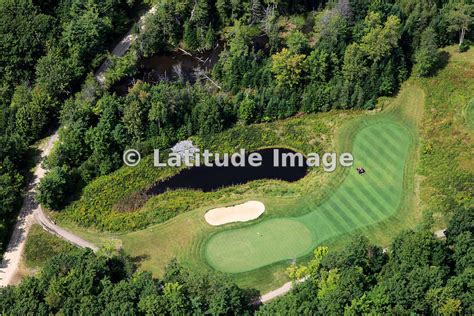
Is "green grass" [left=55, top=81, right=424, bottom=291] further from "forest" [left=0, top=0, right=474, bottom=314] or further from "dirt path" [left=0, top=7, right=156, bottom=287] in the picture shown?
"forest" [left=0, top=0, right=474, bottom=314]

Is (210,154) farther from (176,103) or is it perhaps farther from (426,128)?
(426,128)

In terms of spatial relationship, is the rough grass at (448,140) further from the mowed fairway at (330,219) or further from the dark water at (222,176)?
the dark water at (222,176)

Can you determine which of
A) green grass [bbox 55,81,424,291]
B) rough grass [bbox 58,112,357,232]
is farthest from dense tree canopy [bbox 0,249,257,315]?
rough grass [bbox 58,112,357,232]

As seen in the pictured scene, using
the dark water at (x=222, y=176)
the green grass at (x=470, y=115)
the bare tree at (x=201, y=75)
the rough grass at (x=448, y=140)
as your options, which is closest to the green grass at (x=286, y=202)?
the dark water at (x=222, y=176)

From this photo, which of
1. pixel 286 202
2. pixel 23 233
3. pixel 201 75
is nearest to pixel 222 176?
pixel 286 202

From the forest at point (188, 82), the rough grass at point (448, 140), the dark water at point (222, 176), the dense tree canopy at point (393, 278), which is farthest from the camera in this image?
the dark water at point (222, 176)

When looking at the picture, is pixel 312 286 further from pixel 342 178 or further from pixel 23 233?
pixel 23 233

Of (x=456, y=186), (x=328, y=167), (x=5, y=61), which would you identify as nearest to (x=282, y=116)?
(x=328, y=167)
